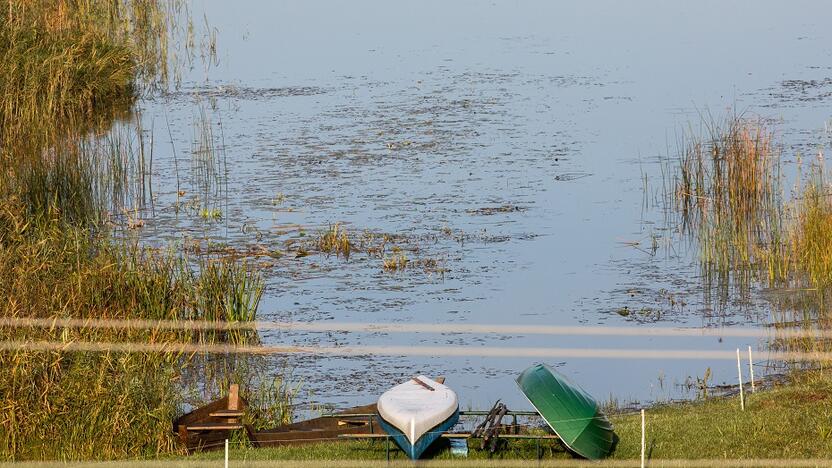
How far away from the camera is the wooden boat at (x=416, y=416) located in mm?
9617

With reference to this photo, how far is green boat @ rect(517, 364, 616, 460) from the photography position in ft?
31.3

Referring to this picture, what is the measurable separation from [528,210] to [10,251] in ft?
26.1

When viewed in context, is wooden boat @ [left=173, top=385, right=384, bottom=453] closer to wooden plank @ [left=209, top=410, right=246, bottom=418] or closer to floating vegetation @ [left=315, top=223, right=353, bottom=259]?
wooden plank @ [left=209, top=410, right=246, bottom=418]

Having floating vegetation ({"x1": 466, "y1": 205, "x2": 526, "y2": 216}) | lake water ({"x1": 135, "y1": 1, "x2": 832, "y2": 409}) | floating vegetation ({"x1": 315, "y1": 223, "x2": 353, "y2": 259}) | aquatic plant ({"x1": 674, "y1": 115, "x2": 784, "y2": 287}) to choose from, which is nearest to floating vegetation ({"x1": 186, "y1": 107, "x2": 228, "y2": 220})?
lake water ({"x1": 135, "y1": 1, "x2": 832, "y2": 409})

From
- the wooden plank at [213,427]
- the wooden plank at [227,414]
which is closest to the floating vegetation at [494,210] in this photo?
the wooden plank at [227,414]

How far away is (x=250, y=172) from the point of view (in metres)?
21.3

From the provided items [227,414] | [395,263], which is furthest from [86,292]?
[395,263]

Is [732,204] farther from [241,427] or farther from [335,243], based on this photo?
[241,427]

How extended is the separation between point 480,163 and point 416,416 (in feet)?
39.3

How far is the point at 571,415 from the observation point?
31.6ft

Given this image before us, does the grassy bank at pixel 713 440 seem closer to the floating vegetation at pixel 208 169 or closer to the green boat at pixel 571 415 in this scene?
the green boat at pixel 571 415

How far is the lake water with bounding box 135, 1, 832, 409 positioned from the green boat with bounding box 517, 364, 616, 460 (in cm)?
254

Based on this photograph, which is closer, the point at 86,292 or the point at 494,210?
the point at 86,292

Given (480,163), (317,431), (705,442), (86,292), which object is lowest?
(317,431)
